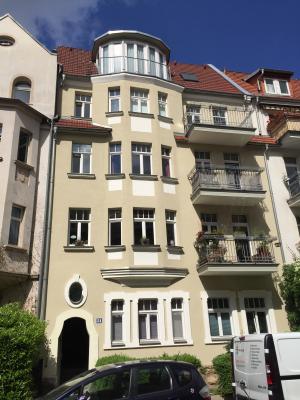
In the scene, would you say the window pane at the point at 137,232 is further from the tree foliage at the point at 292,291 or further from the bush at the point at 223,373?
the tree foliage at the point at 292,291

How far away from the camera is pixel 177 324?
15516mm

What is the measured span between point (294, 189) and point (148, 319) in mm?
9843

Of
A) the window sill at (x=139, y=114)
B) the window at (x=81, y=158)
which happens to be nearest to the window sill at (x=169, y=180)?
the window sill at (x=139, y=114)

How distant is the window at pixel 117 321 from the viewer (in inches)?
583

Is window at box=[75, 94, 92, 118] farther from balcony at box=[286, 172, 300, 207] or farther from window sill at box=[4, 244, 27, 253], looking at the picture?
balcony at box=[286, 172, 300, 207]

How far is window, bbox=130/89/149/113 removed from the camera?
19109mm

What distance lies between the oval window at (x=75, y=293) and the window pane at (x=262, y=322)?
25.8 ft

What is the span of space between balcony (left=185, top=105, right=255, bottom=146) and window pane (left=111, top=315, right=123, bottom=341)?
929 cm

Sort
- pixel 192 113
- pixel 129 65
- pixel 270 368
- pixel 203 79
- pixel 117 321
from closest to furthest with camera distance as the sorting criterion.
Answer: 1. pixel 270 368
2. pixel 117 321
3. pixel 129 65
4. pixel 192 113
5. pixel 203 79

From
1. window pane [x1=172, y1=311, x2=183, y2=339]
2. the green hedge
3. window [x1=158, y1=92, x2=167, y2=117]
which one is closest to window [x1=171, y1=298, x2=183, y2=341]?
window pane [x1=172, y1=311, x2=183, y2=339]

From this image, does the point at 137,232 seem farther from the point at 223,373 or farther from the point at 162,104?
the point at 162,104

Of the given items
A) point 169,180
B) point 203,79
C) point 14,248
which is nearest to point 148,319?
point 14,248

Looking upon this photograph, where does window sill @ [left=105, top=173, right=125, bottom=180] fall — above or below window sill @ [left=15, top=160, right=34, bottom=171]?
below

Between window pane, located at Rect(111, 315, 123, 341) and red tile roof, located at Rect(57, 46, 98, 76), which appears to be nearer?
window pane, located at Rect(111, 315, 123, 341)
